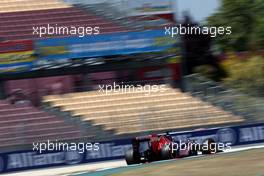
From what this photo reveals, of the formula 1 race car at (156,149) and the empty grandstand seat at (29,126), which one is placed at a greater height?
the empty grandstand seat at (29,126)

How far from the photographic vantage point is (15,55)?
24.8 m

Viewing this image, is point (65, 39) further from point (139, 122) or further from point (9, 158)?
point (9, 158)

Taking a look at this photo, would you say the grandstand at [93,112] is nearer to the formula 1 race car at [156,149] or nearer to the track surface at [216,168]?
Result: the formula 1 race car at [156,149]

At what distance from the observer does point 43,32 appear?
26.8m

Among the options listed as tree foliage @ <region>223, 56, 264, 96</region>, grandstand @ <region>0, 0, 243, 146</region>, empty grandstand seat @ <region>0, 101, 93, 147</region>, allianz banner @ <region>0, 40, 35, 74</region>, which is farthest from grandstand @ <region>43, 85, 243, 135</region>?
tree foliage @ <region>223, 56, 264, 96</region>

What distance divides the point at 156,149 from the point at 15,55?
31.8 feet

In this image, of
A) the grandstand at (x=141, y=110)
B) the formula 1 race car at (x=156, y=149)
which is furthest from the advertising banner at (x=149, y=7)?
the formula 1 race car at (x=156, y=149)

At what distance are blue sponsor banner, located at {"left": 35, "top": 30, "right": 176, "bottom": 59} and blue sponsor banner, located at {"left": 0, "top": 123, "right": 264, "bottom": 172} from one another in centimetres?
583

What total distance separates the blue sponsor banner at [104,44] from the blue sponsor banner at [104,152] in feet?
19.1

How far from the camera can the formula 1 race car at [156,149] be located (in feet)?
54.3

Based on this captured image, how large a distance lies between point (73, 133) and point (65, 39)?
5.11 meters

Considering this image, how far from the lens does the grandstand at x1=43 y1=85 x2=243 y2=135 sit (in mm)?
22641

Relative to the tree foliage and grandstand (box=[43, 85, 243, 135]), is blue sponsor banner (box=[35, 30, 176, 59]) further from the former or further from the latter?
the tree foliage

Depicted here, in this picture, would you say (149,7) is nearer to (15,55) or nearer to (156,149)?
(15,55)
